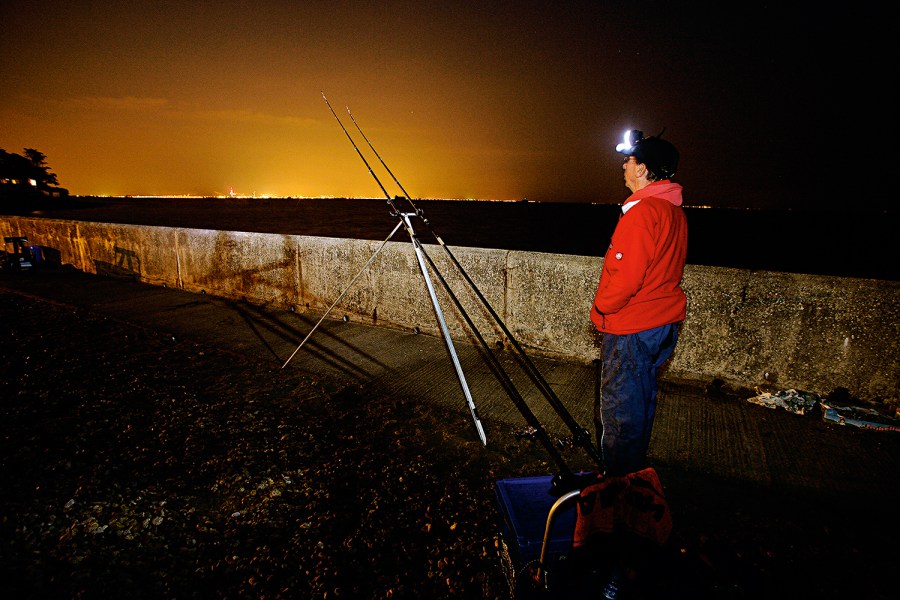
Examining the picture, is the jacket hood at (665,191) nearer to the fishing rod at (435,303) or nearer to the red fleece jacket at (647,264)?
the red fleece jacket at (647,264)

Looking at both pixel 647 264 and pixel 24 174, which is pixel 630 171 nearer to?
pixel 647 264

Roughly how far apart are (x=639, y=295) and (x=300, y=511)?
7.38ft

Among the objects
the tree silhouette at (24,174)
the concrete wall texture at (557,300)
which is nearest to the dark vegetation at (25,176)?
the tree silhouette at (24,174)

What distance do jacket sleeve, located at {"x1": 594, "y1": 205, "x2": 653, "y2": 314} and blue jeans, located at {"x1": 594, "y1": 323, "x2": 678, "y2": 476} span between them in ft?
0.82

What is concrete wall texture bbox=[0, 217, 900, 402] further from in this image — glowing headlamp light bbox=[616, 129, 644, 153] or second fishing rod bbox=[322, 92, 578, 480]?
glowing headlamp light bbox=[616, 129, 644, 153]

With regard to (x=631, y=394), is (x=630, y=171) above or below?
above

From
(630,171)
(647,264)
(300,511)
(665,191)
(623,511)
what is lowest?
(300,511)

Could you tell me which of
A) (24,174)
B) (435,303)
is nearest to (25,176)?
(24,174)

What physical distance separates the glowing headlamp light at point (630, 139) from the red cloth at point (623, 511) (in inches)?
67.3

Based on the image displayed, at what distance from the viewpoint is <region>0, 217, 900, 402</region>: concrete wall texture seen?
323cm

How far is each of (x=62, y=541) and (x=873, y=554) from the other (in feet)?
13.6

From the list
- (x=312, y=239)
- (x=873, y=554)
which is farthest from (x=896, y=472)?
(x=312, y=239)

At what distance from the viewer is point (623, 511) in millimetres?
1358

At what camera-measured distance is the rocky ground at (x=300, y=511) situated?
1871 mm
